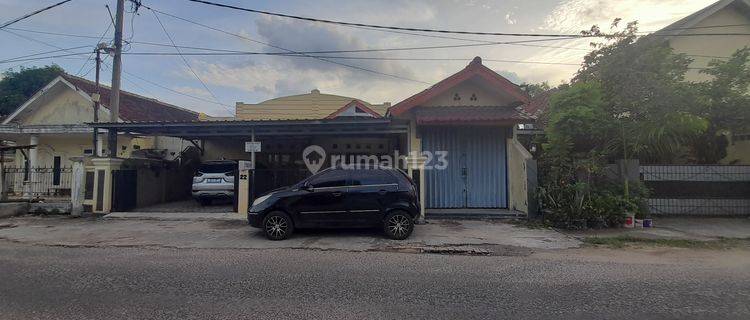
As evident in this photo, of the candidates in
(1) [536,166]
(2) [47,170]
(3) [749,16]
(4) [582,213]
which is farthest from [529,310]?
(3) [749,16]

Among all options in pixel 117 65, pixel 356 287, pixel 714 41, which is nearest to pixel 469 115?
pixel 356 287

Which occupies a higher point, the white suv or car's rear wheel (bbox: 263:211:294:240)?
the white suv

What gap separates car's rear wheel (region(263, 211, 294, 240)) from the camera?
8078 millimetres

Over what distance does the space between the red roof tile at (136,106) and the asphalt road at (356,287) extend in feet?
42.4

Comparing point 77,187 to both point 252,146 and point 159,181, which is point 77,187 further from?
point 252,146

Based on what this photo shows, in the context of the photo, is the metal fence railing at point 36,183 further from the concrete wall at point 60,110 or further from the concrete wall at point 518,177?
the concrete wall at point 518,177

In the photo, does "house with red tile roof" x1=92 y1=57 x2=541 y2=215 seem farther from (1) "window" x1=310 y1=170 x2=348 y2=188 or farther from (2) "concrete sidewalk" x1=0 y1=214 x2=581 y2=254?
(1) "window" x1=310 y1=170 x2=348 y2=188

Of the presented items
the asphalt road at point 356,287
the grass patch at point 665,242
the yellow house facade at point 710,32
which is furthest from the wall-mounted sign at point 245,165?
the yellow house facade at point 710,32

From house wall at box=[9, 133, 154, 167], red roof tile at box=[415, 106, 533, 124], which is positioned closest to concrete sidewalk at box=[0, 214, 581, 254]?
red roof tile at box=[415, 106, 533, 124]

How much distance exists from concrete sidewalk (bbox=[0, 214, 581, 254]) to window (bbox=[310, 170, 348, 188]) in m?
1.17

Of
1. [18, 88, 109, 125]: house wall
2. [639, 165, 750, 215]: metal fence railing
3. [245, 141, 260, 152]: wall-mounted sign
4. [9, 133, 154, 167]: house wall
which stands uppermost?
[18, 88, 109, 125]: house wall

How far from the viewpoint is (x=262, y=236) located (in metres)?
8.62

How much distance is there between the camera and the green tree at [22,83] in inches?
1004

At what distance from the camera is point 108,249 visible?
7395mm
